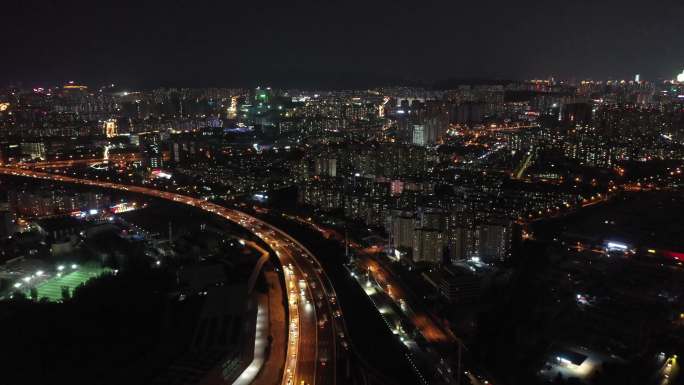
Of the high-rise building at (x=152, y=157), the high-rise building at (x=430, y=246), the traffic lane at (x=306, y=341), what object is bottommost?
the traffic lane at (x=306, y=341)

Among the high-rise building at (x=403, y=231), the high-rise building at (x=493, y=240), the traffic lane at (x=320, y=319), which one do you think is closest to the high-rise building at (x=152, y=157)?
the traffic lane at (x=320, y=319)

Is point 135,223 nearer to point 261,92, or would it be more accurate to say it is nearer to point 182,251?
point 182,251

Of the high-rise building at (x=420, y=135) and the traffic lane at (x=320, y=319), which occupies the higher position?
the high-rise building at (x=420, y=135)

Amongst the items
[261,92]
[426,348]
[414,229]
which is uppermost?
[261,92]

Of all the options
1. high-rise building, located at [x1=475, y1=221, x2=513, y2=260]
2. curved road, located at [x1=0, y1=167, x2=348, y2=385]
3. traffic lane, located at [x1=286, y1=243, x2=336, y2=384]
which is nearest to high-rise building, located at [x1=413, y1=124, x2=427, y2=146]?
curved road, located at [x1=0, y1=167, x2=348, y2=385]

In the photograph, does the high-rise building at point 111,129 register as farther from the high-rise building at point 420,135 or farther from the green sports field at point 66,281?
the green sports field at point 66,281

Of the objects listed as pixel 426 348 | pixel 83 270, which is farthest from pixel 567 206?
pixel 83 270

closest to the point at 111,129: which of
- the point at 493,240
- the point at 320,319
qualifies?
the point at 493,240
